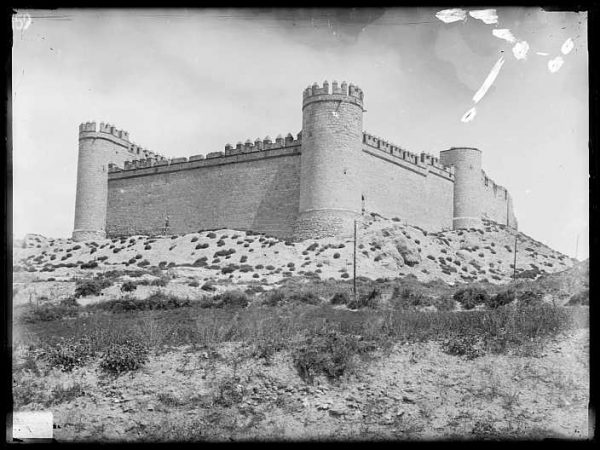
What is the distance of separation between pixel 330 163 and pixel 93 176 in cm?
1684

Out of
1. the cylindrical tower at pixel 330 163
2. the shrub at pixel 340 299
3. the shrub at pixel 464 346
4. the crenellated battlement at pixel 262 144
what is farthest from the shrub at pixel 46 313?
the crenellated battlement at pixel 262 144

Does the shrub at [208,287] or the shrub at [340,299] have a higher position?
the shrub at [208,287]

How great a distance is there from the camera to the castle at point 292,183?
2525 cm

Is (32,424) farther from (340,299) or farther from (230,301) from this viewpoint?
(340,299)

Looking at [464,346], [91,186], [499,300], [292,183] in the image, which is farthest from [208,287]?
[91,186]

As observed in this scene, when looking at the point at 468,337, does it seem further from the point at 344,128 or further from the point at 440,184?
the point at 440,184

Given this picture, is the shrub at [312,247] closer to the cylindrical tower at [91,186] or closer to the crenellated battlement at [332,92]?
the crenellated battlement at [332,92]

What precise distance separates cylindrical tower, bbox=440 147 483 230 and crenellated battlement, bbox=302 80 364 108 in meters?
13.9

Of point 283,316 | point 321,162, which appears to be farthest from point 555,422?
point 321,162

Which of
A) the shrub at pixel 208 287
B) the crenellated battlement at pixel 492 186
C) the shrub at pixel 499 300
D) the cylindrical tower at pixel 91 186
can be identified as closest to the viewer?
the shrub at pixel 499 300

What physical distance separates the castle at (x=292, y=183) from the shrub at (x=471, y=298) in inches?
358

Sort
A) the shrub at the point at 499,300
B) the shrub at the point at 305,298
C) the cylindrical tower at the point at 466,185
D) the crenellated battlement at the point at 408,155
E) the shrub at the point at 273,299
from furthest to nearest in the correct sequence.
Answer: the cylindrical tower at the point at 466,185, the crenellated battlement at the point at 408,155, the shrub at the point at 305,298, the shrub at the point at 273,299, the shrub at the point at 499,300

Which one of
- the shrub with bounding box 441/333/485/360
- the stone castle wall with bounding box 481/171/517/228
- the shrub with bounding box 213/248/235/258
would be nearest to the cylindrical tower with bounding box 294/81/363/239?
the shrub with bounding box 213/248/235/258

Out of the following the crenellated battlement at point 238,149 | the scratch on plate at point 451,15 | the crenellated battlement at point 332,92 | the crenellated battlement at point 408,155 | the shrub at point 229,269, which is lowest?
the shrub at point 229,269
